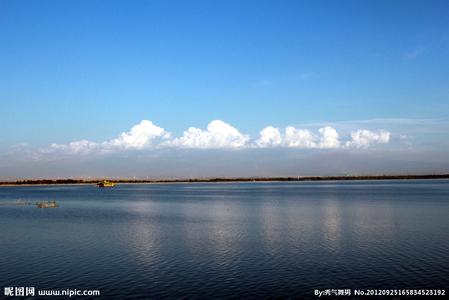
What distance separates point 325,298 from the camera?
18906 mm

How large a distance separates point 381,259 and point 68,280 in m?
18.2

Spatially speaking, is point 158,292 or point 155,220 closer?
point 158,292

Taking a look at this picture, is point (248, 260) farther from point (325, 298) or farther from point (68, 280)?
point (68, 280)

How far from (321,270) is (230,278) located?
5.26m

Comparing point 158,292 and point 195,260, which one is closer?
point 158,292

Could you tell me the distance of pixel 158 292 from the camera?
2008 centimetres

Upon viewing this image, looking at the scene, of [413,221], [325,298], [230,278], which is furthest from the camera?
[413,221]

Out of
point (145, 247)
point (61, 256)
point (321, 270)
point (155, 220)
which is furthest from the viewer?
point (155, 220)

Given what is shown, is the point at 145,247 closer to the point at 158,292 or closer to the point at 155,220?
the point at 158,292

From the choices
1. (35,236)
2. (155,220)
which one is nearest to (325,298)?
(35,236)

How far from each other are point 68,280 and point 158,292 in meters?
5.60

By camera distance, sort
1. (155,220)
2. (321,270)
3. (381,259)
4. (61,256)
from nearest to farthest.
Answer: (321,270), (381,259), (61,256), (155,220)

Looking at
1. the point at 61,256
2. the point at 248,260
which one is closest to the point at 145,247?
the point at 61,256

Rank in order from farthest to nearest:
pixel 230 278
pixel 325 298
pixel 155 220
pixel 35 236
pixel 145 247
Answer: pixel 155 220 → pixel 35 236 → pixel 145 247 → pixel 230 278 → pixel 325 298
